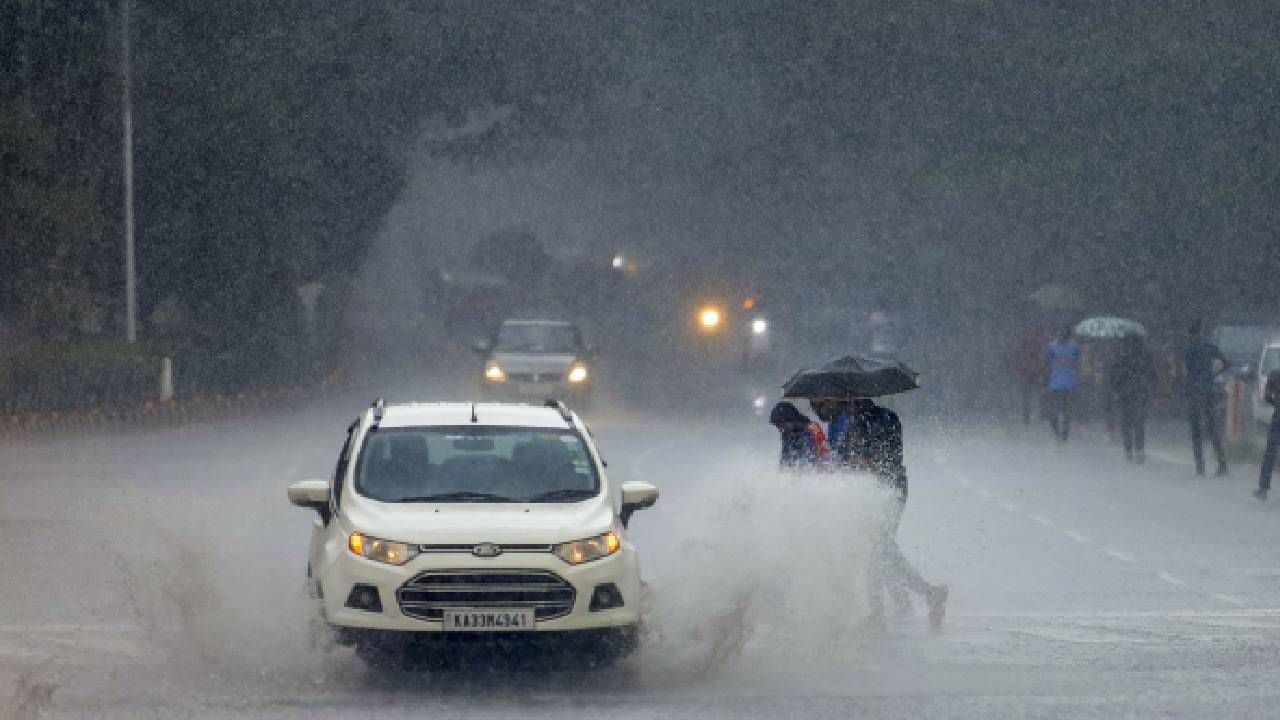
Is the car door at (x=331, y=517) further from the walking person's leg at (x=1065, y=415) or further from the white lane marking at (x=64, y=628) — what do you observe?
the walking person's leg at (x=1065, y=415)

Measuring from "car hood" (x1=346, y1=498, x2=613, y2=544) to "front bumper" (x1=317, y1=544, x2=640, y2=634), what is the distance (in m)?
0.12

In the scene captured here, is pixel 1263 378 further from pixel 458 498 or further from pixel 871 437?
pixel 458 498

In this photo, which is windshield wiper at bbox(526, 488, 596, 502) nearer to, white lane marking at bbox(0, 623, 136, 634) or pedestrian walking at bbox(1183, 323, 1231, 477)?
white lane marking at bbox(0, 623, 136, 634)

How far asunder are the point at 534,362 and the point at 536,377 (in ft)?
1.06

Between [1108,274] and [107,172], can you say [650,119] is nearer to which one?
[1108,274]

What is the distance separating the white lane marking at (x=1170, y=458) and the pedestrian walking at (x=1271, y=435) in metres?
6.01

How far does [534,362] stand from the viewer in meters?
39.7

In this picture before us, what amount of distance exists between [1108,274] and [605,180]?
46657 mm

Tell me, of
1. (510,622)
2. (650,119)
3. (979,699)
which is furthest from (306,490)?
(650,119)

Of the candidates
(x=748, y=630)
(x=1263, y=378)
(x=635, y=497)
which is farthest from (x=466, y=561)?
(x=1263, y=378)

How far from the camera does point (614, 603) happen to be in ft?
34.6

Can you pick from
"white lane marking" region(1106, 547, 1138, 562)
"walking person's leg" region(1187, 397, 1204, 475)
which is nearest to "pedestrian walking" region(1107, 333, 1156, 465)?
"walking person's leg" region(1187, 397, 1204, 475)

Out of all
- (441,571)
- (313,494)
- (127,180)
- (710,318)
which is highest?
(127,180)

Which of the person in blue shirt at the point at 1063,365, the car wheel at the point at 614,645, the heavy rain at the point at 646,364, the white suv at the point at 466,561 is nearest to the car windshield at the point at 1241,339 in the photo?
the heavy rain at the point at 646,364
